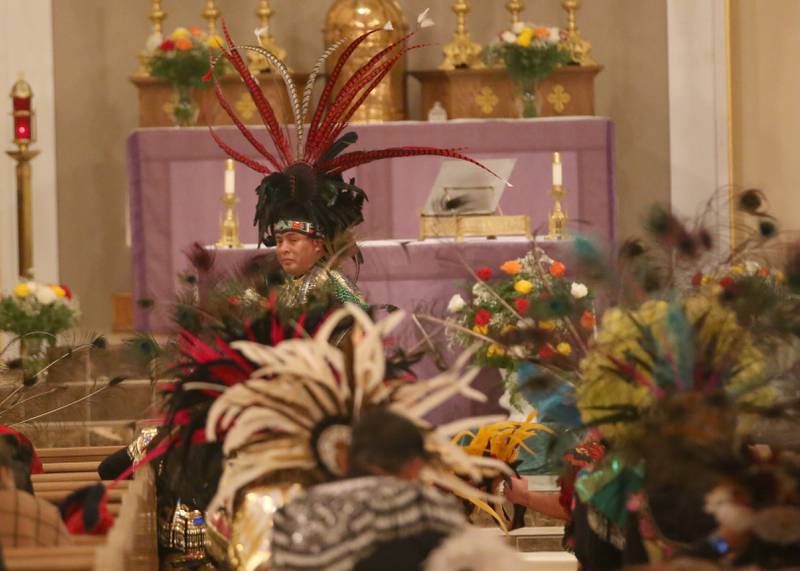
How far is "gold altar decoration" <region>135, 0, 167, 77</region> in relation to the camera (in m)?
10.4

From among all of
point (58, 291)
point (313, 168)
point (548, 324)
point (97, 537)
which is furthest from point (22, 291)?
point (548, 324)

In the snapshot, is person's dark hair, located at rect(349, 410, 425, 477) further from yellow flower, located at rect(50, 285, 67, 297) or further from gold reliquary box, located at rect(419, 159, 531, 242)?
yellow flower, located at rect(50, 285, 67, 297)

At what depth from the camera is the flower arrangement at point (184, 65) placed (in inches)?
396

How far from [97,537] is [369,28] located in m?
7.21

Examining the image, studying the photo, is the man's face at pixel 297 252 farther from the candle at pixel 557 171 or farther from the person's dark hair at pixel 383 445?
the candle at pixel 557 171

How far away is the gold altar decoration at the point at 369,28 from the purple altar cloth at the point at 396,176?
47 cm

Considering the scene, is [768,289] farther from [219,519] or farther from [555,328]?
[219,519]

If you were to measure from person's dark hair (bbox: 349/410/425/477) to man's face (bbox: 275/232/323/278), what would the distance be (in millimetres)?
2110

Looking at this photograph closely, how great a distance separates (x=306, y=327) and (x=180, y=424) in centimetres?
47

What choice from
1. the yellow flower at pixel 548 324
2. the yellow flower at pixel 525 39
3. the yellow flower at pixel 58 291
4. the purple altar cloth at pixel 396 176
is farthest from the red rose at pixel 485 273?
the yellow flower at pixel 548 324

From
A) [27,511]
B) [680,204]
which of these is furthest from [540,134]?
[27,511]

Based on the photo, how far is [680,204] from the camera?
1138cm

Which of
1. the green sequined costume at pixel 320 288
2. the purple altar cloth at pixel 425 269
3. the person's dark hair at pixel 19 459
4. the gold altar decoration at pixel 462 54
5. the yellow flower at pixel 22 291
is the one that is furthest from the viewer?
the gold altar decoration at pixel 462 54

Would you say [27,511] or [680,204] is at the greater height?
[680,204]
